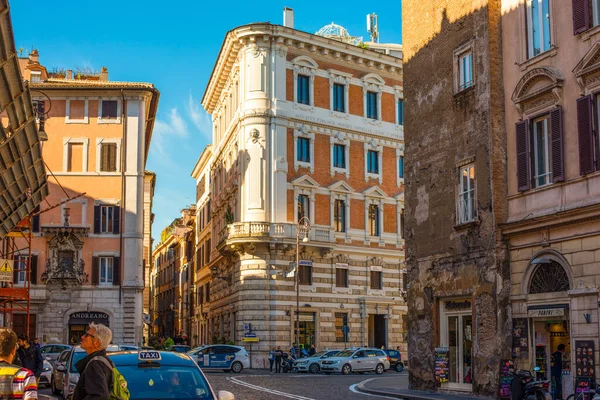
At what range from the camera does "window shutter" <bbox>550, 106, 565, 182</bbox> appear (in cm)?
2188

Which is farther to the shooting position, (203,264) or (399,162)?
(203,264)

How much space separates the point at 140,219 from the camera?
54031 millimetres

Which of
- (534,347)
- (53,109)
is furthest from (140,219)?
(534,347)

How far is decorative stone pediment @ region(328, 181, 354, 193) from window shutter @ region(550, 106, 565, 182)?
32523mm

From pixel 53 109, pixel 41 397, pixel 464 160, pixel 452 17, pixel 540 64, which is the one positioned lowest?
pixel 41 397

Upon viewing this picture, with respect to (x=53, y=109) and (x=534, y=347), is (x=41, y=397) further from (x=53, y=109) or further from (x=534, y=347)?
(x=53, y=109)

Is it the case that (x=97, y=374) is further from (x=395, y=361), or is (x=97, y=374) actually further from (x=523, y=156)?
(x=395, y=361)

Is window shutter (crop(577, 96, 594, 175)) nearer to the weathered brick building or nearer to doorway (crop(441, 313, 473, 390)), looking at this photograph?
the weathered brick building

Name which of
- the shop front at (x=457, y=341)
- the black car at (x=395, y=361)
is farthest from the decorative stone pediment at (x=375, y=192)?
the shop front at (x=457, y=341)

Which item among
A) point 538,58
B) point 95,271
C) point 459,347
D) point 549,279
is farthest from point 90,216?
point 549,279

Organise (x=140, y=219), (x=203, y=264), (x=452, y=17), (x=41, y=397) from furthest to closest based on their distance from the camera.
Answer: (x=203, y=264) < (x=140, y=219) < (x=452, y=17) < (x=41, y=397)

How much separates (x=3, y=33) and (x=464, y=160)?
16.5 m

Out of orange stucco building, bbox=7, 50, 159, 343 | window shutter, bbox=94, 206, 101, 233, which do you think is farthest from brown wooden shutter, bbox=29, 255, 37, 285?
window shutter, bbox=94, 206, 101, 233

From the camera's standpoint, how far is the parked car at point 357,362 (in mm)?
44344
